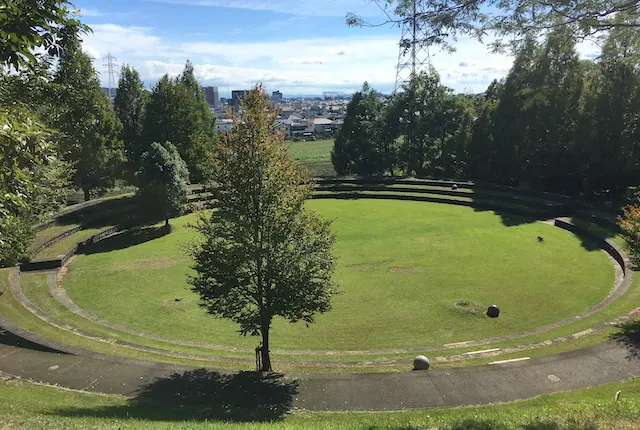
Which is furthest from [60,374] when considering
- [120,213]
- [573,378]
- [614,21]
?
[120,213]

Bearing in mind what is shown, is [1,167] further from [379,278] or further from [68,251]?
[68,251]

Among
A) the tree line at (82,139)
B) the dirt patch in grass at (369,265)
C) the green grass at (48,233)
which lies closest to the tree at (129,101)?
the tree line at (82,139)

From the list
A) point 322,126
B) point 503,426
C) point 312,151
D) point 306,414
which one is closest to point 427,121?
point 306,414

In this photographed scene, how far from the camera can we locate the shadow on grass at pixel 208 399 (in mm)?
8883

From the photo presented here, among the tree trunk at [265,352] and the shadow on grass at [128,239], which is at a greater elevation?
the tree trunk at [265,352]

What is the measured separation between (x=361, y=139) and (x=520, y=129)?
14769 mm

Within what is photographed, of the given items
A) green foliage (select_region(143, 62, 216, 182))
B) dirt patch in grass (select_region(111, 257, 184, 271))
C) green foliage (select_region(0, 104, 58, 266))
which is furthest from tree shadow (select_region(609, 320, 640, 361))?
green foliage (select_region(143, 62, 216, 182))

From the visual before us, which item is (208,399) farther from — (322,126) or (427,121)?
(322,126)

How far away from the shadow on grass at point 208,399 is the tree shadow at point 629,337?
890 cm

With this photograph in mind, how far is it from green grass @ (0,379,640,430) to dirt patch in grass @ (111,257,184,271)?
11.7 metres

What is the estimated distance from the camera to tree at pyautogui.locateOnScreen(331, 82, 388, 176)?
44.7 meters

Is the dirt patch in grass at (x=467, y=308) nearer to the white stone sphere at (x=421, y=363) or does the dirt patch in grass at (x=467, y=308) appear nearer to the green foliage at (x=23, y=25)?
the white stone sphere at (x=421, y=363)

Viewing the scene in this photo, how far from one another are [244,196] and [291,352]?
214 inches

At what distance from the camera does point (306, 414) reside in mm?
9398
